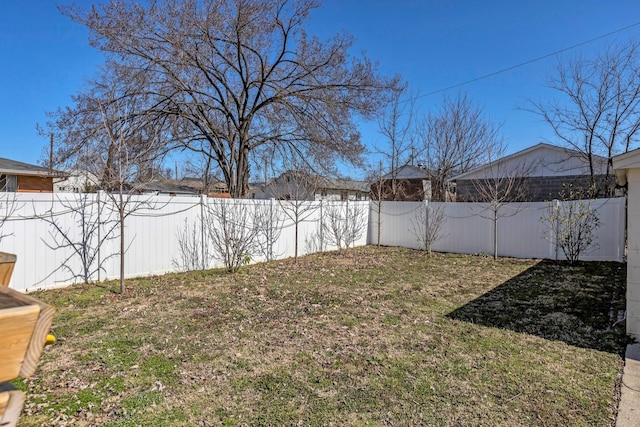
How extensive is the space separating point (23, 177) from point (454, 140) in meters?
19.3

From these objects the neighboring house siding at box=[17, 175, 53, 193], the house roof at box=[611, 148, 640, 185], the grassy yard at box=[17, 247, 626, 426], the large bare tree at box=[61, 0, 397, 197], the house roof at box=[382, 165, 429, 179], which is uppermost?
the large bare tree at box=[61, 0, 397, 197]

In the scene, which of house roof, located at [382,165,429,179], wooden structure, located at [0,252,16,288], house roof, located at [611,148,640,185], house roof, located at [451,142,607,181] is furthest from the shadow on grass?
house roof, located at [382,165,429,179]

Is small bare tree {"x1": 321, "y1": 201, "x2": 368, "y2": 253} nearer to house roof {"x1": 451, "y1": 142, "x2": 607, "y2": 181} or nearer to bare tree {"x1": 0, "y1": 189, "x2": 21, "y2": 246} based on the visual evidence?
house roof {"x1": 451, "y1": 142, "x2": 607, "y2": 181}

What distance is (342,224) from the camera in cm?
1161

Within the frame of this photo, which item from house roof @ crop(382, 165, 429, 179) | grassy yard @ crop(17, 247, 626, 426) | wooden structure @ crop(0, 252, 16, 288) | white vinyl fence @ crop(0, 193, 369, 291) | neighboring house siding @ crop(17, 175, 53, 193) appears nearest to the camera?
wooden structure @ crop(0, 252, 16, 288)

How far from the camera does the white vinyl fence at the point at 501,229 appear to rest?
889 centimetres

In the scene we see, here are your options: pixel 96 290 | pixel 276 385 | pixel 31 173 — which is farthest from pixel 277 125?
pixel 276 385

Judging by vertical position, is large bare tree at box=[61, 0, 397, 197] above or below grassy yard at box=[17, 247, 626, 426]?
above

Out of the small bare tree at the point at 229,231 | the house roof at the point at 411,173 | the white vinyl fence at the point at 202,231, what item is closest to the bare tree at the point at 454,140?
the house roof at the point at 411,173

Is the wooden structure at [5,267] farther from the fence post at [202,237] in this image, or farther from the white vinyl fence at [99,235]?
the fence post at [202,237]

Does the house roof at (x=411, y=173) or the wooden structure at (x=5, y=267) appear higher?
the house roof at (x=411, y=173)

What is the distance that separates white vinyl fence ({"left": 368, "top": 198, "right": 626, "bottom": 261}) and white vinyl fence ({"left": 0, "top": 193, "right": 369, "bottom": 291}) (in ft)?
15.5

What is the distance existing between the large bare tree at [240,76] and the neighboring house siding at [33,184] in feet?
23.9

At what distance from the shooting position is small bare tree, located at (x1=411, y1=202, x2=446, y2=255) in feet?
37.0
